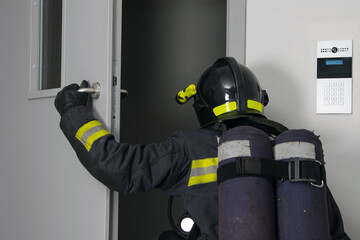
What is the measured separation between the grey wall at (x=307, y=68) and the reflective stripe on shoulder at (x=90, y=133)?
0.85m

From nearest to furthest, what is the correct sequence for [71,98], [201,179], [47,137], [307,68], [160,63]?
[201,179]
[71,98]
[47,137]
[307,68]
[160,63]

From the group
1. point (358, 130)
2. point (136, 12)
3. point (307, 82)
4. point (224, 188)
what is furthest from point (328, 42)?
point (136, 12)

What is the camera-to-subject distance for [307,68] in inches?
75.5

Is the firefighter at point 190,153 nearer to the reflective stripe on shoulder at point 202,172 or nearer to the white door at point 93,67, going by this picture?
the reflective stripe on shoulder at point 202,172

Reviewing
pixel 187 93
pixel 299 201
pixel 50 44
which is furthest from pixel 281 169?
pixel 50 44

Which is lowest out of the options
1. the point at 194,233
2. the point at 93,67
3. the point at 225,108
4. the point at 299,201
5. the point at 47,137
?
the point at 194,233

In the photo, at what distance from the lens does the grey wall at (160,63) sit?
9.11 ft

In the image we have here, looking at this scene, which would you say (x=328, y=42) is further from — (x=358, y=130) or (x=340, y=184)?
(x=340, y=184)

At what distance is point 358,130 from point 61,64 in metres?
1.36

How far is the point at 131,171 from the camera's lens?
1377mm

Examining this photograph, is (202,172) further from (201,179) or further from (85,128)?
(85,128)

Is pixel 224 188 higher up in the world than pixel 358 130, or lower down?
lower down

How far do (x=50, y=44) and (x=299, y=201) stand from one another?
134cm

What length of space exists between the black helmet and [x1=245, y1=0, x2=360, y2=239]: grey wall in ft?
1.45
